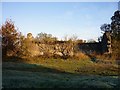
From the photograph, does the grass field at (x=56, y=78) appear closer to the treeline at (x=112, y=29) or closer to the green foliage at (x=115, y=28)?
the green foliage at (x=115, y=28)

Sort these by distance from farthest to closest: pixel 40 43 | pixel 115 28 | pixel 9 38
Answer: pixel 115 28 → pixel 40 43 → pixel 9 38

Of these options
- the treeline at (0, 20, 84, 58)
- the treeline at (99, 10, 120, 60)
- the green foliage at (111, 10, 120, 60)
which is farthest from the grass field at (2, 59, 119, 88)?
the treeline at (99, 10, 120, 60)

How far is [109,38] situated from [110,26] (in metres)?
2.17

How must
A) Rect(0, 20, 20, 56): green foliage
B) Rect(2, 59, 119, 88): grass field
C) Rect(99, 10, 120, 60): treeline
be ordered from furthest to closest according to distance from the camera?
Rect(99, 10, 120, 60): treeline → Rect(0, 20, 20, 56): green foliage → Rect(2, 59, 119, 88): grass field

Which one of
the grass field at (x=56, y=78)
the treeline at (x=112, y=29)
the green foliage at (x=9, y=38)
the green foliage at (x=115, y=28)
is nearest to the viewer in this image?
the grass field at (x=56, y=78)

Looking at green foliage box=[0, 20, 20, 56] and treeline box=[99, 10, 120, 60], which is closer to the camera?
green foliage box=[0, 20, 20, 56]

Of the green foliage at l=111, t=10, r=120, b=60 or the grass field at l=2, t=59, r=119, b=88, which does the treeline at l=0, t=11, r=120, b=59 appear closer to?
the green foliage at l=111, t=10, r=120, b=60

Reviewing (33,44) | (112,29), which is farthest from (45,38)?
(112,29)

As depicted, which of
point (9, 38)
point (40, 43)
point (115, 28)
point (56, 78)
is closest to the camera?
point (56, 78)

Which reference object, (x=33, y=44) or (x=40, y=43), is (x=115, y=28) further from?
Result: (x=33, y=44)

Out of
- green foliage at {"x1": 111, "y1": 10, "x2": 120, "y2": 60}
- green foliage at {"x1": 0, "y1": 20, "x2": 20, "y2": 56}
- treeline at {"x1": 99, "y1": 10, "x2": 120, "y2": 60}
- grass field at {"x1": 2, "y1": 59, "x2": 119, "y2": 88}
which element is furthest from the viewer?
treeline at {"x1": 99, "y1": 10, "x2": 120, "y2": 60}

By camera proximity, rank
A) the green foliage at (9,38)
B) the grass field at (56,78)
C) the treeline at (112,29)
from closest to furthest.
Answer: the grass field at (56,78) → the green foliage at (9,38) → the treeline at (112,29)

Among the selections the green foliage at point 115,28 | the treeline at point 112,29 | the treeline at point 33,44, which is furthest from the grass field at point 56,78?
the treeline at point 112,29

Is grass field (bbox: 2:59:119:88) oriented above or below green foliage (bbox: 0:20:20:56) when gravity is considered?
below
